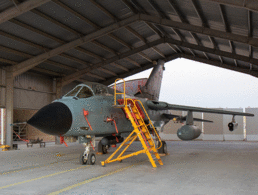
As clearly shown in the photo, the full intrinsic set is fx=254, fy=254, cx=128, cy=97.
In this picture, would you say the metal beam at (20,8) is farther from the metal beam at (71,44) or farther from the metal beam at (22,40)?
the metal beam at (71,44)

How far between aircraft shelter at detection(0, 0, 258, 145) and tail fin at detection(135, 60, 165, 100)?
3.07 metres

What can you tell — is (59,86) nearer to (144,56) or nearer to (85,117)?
(144,56)

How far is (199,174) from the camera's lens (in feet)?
24.2

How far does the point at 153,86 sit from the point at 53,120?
11.4m

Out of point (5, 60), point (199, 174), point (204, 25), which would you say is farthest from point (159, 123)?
point (5, 60)

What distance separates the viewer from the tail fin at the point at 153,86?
1694 cm

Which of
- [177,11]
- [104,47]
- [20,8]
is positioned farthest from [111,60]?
[20,8]

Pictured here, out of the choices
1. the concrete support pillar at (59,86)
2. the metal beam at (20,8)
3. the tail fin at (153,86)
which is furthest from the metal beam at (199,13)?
the concrete support pillar at (59,86)

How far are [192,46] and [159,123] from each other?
7.82m

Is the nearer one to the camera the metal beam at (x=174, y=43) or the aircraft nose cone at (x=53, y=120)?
the aircraft nose cone at (x=53, y=120)

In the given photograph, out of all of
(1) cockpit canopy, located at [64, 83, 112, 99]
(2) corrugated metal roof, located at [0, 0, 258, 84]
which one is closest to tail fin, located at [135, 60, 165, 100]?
(2) corrugated metal roof, located at [0, 0, 258, 84]

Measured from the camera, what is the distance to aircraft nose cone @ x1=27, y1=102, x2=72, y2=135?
759cm

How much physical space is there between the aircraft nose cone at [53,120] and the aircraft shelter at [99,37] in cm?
642

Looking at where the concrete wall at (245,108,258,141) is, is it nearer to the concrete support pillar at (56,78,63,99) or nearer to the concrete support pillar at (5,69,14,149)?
the concrete support pillar at (56,78,63,99)
